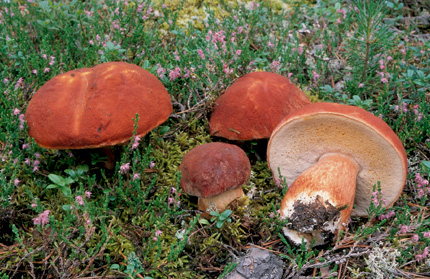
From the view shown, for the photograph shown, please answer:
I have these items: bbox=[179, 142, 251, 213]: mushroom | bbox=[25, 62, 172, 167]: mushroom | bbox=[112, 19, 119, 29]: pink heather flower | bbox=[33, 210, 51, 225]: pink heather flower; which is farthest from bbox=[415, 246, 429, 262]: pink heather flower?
bbox=[112, 19, 119, 29]: pink heather flower

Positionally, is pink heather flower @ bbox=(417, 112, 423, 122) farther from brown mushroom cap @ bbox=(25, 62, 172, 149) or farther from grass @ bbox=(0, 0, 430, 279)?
brown mushroom cap @ bbox=(25, 62, 172, 149)

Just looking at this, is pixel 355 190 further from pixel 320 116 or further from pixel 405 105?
pixel 405 105

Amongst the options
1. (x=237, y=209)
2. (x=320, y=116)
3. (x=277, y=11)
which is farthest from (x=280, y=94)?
(x=277, y=11)

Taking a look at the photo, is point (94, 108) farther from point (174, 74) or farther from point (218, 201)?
point (174, 74)

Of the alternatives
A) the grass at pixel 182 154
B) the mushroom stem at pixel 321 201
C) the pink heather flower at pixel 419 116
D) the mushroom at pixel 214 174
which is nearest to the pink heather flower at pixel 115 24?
the grass at pixel 182 154

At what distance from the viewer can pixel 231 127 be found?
8.83 feet

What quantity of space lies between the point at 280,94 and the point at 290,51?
990 millimetres

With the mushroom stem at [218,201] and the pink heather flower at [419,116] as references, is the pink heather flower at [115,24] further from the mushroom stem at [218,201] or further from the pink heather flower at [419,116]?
the pink heather flower at [419,116]

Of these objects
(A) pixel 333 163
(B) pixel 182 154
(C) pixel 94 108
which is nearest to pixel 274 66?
(B) pixel 182 154

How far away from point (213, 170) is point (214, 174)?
0.08 ft

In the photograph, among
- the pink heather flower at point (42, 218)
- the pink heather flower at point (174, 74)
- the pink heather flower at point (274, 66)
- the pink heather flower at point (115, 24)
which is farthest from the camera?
the pink heather flower at point (115, 24)

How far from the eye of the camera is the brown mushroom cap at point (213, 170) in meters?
2.18

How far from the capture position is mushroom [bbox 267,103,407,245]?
198 centimetres

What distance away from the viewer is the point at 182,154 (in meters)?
2.78
